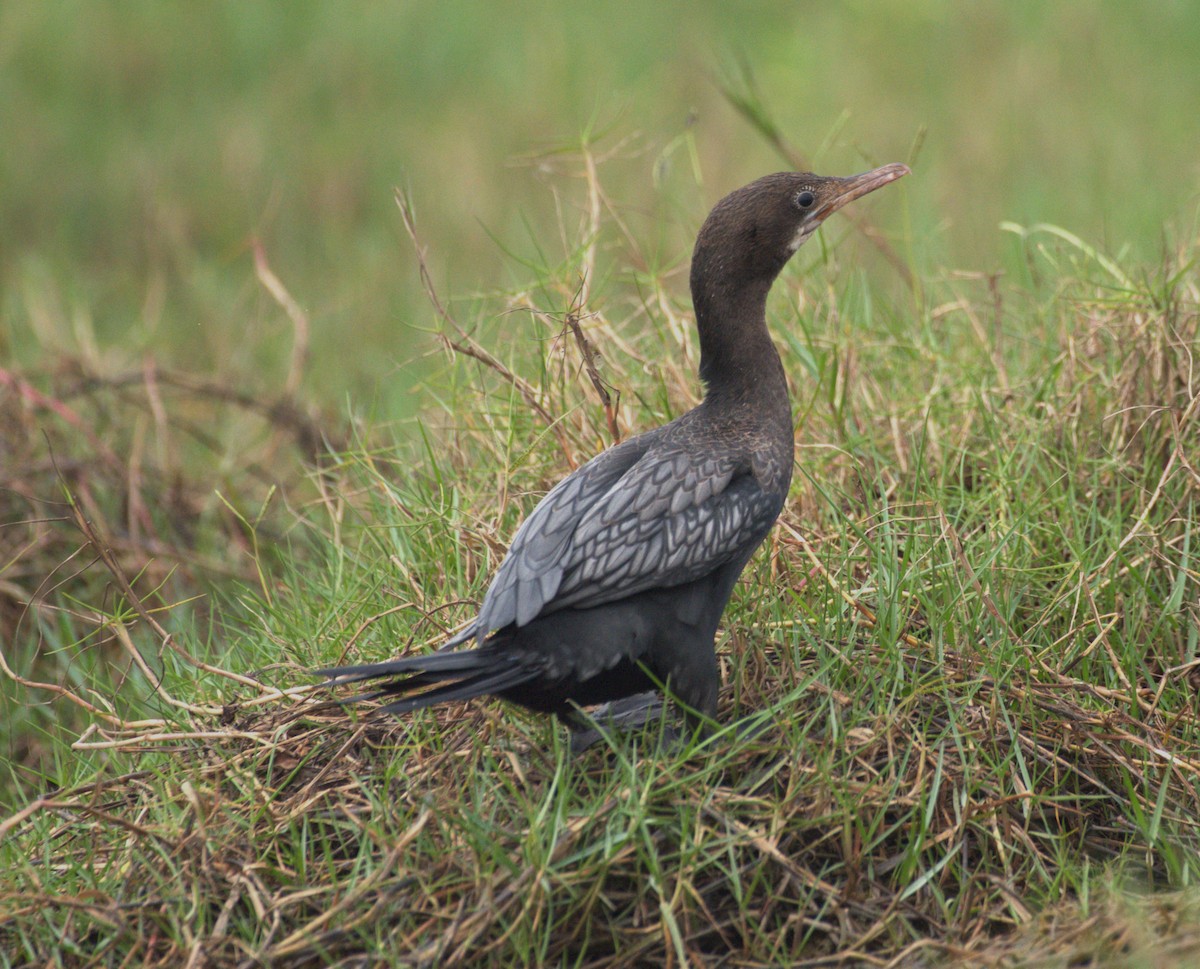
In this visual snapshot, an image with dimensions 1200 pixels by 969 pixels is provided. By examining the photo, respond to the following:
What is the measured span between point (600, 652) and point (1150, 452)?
1.75 m

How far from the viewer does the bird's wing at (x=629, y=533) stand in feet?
10.5

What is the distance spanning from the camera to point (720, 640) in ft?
11.9

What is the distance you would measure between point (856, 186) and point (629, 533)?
3.61 ft

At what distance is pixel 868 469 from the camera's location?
13.7ft

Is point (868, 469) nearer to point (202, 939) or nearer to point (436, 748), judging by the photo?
point (436, 748)

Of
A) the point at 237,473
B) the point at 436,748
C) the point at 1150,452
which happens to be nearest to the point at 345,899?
the point at 436,748

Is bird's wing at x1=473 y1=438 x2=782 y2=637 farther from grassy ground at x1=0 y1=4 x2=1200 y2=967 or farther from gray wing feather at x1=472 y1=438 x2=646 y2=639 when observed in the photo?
grassy ground at x1=0 y1=4 x2=1200 y2=967

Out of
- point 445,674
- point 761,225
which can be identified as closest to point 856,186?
point 761,225

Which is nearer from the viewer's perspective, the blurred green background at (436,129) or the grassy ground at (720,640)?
the grassy ground at (720,640)

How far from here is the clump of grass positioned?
2.97 metres

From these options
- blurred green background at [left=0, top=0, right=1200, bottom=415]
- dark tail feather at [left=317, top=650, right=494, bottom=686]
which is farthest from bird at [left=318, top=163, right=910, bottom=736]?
blurred green background at [left=0, top=0, right=1200, bottom=415]

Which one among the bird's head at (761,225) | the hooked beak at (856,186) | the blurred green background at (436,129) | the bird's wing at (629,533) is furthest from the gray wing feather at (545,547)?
the blurred green background at (436,129)

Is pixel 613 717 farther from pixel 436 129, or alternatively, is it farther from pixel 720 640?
pixel 436 129

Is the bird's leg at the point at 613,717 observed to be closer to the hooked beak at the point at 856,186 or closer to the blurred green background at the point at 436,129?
the hooked beak at the point at 856,186
